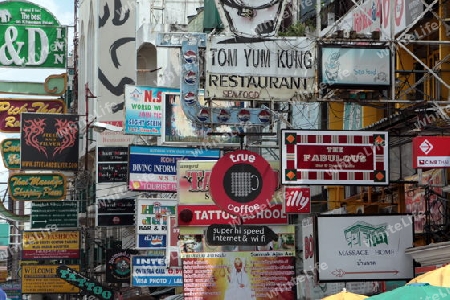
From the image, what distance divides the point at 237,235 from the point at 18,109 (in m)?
29.3

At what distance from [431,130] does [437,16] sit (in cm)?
245

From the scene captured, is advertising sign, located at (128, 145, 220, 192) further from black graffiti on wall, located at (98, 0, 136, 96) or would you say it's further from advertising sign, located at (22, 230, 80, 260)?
black graffiti on wall, located at (98, 0, 136, 96)

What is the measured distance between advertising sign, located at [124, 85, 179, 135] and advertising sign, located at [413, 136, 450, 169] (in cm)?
1943

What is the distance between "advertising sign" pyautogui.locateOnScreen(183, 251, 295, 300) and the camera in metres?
27.3

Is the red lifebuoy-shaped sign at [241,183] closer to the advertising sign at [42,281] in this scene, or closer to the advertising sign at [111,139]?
the advertising sign at [42,281]

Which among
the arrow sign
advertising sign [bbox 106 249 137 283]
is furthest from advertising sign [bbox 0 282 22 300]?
the arrow sign

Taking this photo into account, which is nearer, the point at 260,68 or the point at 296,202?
the point at 260,68

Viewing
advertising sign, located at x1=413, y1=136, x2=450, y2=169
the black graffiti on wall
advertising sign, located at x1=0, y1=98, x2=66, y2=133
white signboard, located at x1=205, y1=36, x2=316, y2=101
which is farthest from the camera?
the black graffiti on wall

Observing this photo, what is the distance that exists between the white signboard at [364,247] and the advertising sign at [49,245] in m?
27.7

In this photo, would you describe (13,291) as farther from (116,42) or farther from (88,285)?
(88,285)

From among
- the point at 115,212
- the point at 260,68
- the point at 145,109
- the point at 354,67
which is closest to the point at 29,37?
the point at 115,212

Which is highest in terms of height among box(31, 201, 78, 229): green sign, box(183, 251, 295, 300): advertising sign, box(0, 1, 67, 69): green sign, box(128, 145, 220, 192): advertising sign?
box(0, 1, 67, 69): green sign

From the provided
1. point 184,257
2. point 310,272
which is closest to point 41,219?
point 184,257

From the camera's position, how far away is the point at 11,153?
2039 inches
